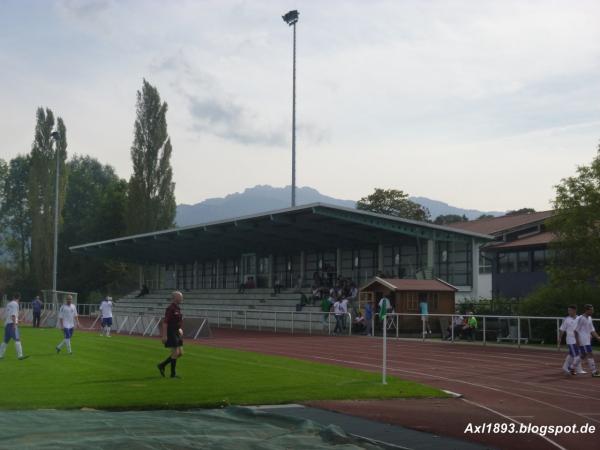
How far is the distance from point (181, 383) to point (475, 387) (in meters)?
5.92

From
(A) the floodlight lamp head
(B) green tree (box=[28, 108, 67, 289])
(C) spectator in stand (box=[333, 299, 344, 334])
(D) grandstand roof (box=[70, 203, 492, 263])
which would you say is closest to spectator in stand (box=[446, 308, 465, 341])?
(C) spectator in stand (box=[333, 299, 344, 334])

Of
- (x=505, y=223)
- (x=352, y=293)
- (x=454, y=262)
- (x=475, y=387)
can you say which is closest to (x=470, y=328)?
(x=352, y=293)

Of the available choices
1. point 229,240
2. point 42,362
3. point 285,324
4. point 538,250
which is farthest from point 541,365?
point 229,240

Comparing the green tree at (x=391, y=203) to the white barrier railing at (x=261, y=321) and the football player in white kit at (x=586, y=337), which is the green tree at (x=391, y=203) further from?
the football player in white kit at (x=586, y=337)

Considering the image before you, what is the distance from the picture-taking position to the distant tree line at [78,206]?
70875 mm

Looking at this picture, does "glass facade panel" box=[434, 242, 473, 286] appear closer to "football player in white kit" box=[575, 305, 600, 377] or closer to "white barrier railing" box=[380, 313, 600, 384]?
"white barrier railing" box=[380, 313, 600, 384]

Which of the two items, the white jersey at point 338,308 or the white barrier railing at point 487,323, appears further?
the white jersey at point 338,308

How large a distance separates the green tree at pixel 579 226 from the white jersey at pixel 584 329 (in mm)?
11563

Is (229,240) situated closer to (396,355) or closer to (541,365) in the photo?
(396,355)

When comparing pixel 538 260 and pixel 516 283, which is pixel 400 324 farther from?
pixel 516 283

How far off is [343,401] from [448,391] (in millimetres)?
2619

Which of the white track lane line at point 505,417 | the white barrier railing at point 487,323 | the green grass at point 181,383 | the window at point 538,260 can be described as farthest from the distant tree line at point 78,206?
the white track lane line at point 505,417

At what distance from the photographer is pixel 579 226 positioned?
30.2 metres

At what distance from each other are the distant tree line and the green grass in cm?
3301
